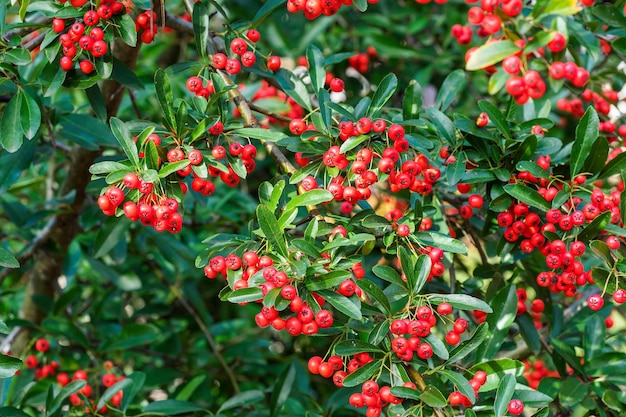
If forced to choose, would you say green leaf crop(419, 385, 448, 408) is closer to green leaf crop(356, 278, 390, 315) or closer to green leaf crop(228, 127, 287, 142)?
green leaf crop(356, 278, 390, 315)

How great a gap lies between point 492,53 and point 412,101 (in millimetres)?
371

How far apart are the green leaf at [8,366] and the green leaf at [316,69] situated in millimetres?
1069

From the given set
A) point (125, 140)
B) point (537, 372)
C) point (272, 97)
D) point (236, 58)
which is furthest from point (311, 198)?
point (537, 372)

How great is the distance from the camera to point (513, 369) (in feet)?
6.32

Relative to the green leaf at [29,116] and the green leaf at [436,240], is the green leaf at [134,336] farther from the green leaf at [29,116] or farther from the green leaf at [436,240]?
the green leaf at [436,240]

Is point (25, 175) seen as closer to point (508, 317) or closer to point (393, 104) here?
point (393, 104)

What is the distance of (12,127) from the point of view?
211cm

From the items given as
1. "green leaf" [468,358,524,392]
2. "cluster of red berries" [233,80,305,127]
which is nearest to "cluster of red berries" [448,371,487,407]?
"green leaf" [468,358,524,392]

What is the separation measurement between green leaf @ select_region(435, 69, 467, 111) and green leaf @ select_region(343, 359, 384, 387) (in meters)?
0.96

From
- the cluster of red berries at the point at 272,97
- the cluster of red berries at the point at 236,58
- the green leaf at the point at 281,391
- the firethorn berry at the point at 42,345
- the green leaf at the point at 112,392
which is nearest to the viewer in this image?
the cluster of red berries at the point at 236,58

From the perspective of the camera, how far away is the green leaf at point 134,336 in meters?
2.92

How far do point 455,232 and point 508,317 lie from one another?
13.8 inches

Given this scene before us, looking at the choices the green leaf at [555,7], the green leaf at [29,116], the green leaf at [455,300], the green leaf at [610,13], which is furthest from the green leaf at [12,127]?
the green leaf at [610,13]

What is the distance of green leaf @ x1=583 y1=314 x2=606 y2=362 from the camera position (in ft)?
7.78
